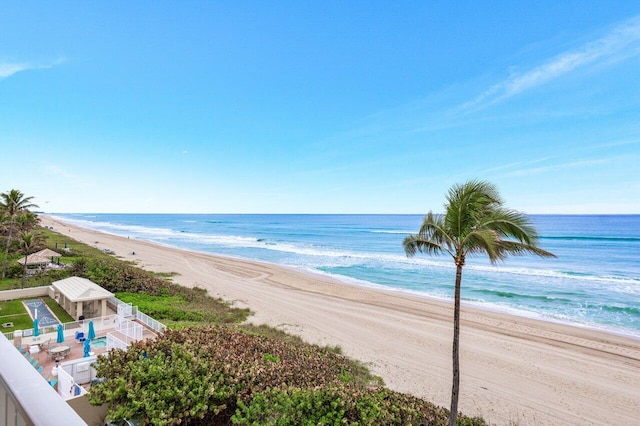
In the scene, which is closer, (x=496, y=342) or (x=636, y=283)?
(x=496, y=342)

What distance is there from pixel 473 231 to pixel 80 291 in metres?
15.3

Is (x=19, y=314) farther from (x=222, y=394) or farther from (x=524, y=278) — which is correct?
(x=524, y=278)

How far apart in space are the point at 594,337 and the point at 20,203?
35964 millimetres

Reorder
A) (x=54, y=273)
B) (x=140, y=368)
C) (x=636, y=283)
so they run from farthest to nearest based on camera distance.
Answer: (x=636, y=283)
(x=54, y=273)
(x=140, y=368)

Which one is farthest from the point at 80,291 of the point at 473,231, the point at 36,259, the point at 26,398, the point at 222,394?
the point at 26,398

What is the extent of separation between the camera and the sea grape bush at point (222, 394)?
6891 mm

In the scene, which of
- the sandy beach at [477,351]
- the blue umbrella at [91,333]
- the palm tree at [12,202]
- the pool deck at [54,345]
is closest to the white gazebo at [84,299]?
the pool deck at [54,345]

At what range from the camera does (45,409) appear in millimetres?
1202

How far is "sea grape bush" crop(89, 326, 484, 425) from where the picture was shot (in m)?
6.89

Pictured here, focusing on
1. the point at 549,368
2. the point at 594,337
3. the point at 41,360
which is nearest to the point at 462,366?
the point at 549,368

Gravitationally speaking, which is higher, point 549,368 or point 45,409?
point 45,409

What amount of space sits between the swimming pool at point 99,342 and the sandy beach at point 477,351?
8044 millimetres

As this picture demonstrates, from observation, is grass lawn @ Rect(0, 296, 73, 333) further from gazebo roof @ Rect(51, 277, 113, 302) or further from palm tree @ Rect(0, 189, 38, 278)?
palm tree @ Rect(0, 189, 38, 278)

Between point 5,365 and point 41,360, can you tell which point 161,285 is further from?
point 5,365
